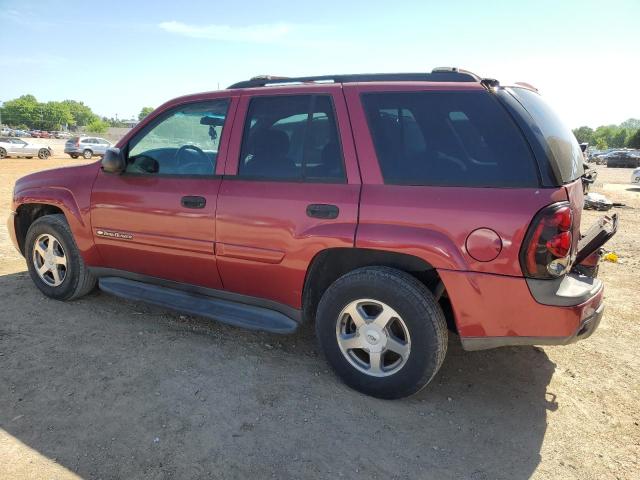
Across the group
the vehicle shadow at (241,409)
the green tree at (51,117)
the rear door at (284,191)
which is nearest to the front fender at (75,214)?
the vehicle shadow at (241,409)

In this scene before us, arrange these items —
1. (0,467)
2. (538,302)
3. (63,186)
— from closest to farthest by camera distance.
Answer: (0,467)
(538,302)
(63,186)

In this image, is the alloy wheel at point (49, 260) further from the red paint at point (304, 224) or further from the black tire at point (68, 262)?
the red paint at point (304, 224)

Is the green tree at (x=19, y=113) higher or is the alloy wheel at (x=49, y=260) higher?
the green tree at (x=19, y=113)

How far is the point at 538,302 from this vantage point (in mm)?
2471

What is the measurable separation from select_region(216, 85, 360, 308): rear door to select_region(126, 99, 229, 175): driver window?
22 cm

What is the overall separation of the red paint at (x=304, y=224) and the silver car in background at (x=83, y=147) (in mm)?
29498

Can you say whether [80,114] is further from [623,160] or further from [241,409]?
[241,409]

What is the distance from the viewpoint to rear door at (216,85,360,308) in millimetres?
2904

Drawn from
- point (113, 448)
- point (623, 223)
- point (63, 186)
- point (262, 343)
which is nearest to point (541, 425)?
point (262, 343)

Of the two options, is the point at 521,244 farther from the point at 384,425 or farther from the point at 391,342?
the point at 384,425

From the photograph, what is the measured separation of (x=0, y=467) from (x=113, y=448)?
0.50 m

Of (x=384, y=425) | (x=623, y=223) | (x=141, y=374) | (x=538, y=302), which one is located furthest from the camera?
(x=623, y=223)

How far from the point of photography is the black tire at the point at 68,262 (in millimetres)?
4168

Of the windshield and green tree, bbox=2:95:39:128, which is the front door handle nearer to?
the windshield
